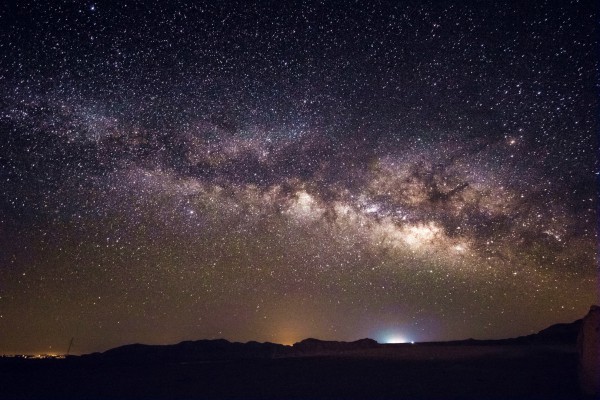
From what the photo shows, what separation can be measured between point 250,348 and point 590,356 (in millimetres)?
50239

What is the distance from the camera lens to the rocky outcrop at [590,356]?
34.0 ft

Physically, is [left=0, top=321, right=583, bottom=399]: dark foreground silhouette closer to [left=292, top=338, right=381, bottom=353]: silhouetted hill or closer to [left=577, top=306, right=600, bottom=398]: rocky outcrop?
[left=577, top=306, right=600, bottom=398]: rocky outcrop

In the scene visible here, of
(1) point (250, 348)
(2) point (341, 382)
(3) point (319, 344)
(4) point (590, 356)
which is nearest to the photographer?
(4) point (590, 356)

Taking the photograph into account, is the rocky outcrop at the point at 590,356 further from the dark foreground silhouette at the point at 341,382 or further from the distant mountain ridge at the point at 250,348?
the distant mountain ridge at the point at 250,348

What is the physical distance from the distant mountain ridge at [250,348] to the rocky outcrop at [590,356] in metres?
27.9

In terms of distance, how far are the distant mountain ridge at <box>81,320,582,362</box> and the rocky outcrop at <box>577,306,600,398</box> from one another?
27.9 m

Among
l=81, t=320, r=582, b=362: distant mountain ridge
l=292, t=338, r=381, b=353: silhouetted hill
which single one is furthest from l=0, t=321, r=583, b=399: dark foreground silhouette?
l=292, t=338, r=381, b=353: silhouetted hill

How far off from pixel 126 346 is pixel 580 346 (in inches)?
→ 2356

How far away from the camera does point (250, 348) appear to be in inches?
2212

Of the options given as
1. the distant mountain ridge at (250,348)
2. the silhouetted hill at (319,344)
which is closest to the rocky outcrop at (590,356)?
the distant mountain ridge at (250,348)

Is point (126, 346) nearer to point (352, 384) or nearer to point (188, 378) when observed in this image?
point (188, 378)

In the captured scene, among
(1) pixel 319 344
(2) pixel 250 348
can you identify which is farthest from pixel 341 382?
(2) pixel 250 348

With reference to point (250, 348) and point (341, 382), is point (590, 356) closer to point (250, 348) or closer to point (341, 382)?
point (341, 382)

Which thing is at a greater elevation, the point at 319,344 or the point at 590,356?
the point at 319,344
